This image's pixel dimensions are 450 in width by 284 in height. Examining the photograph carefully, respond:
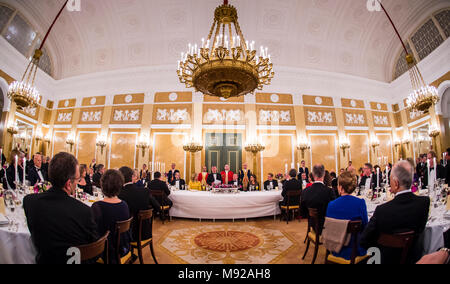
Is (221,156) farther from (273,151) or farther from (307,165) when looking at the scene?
(307,165)

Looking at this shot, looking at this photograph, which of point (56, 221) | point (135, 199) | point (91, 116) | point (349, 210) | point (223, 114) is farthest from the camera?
point (91, 116)

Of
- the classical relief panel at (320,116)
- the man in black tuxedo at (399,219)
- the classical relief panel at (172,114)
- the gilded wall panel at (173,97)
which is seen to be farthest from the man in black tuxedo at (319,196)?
the gilded wall panel at (173,97)

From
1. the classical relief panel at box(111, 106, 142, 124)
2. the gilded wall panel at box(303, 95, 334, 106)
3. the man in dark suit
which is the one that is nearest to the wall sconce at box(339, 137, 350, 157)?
the gilded wall panel at box(303, 95, 334, 106)

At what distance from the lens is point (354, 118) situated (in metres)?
10.6

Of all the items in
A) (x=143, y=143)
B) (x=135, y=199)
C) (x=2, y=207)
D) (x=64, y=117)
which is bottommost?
(x=135, y=199)

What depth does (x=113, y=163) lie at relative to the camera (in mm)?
9789

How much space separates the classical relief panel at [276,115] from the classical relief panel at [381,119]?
15.7ft

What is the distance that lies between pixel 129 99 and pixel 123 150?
2615mm

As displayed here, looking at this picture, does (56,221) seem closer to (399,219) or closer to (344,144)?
(399,219)

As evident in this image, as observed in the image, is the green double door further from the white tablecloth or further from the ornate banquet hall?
the white tablecloth

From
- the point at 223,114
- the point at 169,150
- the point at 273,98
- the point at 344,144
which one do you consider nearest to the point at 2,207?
the point at 169,150

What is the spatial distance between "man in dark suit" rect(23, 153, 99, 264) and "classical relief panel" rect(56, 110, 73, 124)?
11235 millimetres

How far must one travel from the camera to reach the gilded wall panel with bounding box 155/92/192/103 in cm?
995
